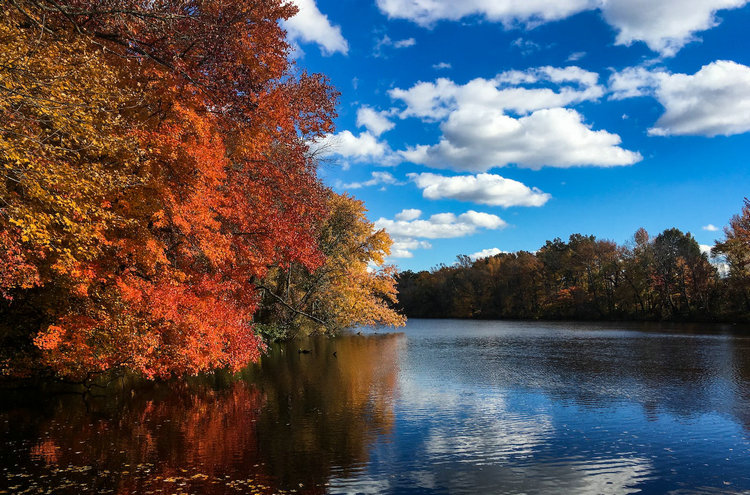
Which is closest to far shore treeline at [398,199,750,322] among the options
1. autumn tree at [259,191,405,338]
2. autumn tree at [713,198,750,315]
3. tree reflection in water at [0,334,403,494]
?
autumn tree at [713,198,750,315]

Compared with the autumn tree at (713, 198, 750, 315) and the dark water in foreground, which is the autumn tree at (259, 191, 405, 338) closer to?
the dark water in foreground

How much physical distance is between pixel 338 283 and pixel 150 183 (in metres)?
26.4

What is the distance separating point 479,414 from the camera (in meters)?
15.8

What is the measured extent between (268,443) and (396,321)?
32.8 m

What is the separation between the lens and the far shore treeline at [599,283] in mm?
67688

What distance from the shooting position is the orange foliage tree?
36.8 feet

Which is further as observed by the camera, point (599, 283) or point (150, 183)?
point (599, 283)

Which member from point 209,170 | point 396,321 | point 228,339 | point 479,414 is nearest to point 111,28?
point 209,170

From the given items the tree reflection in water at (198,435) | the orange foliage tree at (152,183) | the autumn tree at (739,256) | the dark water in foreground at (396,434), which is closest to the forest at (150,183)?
the orange foliage tree at (152,183)

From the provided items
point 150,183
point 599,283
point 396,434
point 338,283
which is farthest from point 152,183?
point 599,283

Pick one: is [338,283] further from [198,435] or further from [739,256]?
[739,256]

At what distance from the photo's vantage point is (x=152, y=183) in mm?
14625

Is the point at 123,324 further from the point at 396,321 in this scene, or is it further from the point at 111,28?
the point at 396,321

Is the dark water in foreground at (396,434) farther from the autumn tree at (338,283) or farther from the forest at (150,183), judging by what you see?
the autumn tree at (338,283)
